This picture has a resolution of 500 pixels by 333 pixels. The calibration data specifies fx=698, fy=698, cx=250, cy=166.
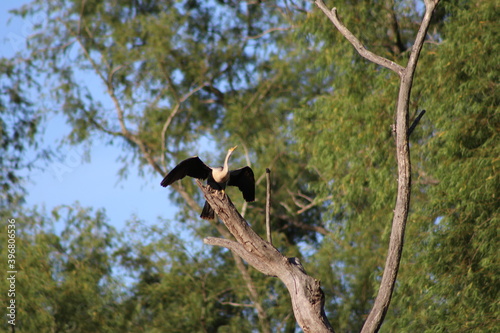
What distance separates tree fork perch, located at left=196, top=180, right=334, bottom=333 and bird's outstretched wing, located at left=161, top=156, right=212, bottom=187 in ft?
2.78

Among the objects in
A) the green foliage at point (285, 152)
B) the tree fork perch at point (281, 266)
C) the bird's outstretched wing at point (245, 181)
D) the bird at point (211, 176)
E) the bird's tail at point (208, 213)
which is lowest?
the tree fork perch at point (281, 266)

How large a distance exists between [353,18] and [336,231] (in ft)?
12.9

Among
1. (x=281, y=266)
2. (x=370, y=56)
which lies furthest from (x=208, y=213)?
(x=370, y=56)

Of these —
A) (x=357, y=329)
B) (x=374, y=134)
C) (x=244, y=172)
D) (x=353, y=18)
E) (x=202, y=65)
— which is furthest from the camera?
(x=202, y=65)

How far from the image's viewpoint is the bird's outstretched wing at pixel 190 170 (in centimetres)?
694

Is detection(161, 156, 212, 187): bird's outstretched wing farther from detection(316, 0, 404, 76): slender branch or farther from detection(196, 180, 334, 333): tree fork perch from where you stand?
detection(316, 0, 404, 76): slender branch

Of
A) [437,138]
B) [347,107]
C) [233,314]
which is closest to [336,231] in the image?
[347,107]

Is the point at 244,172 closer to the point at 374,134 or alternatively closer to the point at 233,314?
the point at 374,134

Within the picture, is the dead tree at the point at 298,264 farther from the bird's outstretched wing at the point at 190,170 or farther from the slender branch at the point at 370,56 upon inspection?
the bird's outstretched wing at the point at 190,170

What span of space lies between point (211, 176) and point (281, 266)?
146 centimetres

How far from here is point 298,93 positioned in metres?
18.8

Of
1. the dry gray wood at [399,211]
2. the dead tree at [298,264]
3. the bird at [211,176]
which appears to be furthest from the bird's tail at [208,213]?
the dry gray wood at [399,211]

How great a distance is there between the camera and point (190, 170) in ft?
23.5

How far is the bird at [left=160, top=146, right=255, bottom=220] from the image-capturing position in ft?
22.6
